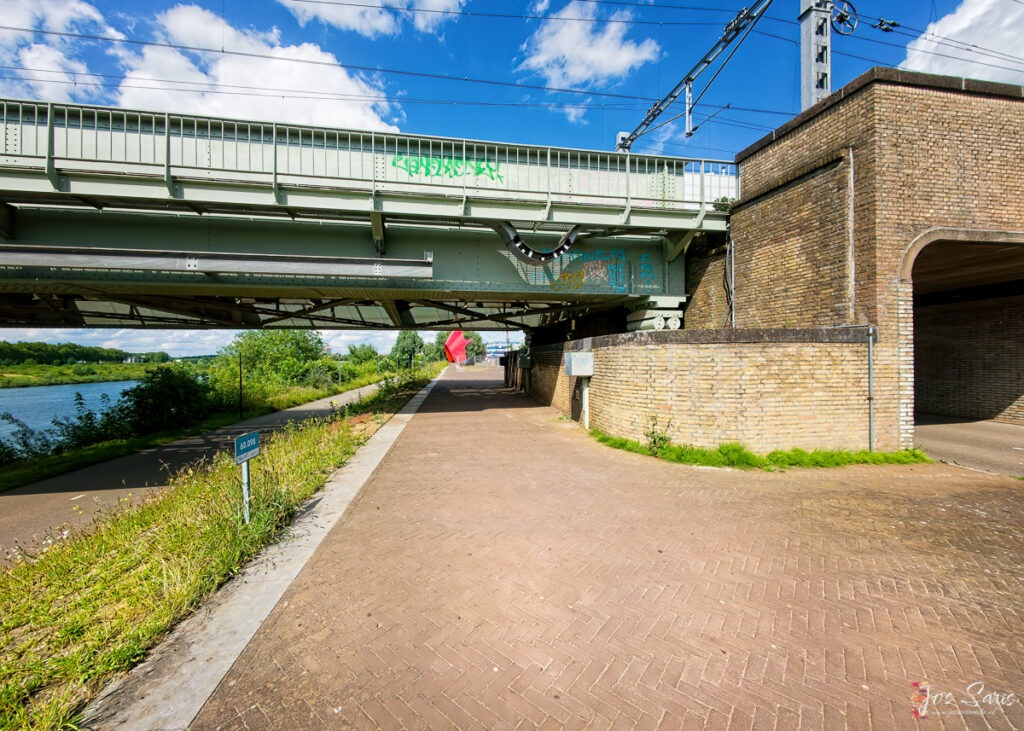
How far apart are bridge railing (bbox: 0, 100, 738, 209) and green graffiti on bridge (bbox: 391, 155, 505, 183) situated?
27mm

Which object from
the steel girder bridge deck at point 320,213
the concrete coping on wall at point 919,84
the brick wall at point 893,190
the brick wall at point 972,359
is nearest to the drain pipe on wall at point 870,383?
the brick wall at point 893,190

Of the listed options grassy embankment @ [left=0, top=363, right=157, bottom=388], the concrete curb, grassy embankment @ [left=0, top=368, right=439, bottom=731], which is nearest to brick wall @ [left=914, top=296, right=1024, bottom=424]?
the concrete curb

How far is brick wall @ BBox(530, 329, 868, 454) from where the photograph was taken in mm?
6852

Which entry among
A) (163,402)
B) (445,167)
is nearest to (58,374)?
(163,402)

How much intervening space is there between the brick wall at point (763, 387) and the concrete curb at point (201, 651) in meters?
6.19

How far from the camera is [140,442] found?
43.3 ft

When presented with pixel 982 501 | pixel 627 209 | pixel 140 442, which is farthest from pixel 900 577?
pixel 140 442

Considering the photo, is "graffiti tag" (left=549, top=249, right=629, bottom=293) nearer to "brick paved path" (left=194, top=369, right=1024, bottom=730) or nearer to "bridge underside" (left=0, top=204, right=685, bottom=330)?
"bridge underside" (left=0, top=204, right=685, bottom=330)

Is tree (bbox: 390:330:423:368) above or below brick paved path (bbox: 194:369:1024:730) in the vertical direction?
above

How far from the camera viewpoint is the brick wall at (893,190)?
7148mm

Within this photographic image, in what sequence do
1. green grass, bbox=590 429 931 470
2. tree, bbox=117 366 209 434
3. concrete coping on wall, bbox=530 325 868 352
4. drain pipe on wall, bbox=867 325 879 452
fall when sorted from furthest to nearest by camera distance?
tree, bbox=117 366 209 434, drain pipe on wall, bbox=867 325 879 452, concrete coping on wall, bbox=530 325 868 352, green grass, bbox=590 429 931 470

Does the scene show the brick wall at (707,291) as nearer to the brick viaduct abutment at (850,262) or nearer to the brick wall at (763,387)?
the brick viaduct abutment at (850,262)

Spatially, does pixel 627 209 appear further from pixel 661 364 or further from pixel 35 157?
pixel 35 157

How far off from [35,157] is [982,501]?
17513 millimetres
